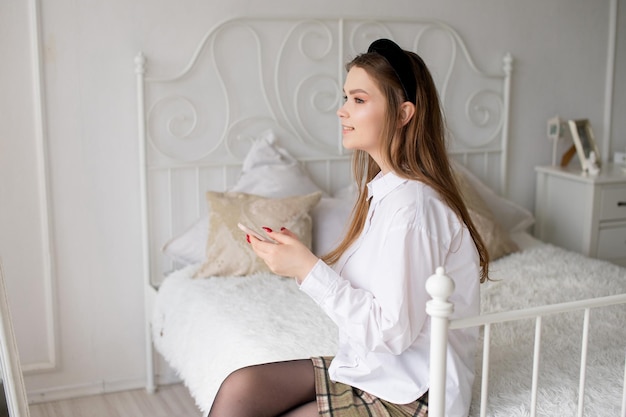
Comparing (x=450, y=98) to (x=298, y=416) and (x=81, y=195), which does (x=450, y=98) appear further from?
(x=298, y=416)

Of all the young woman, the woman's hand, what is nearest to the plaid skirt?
the young woman

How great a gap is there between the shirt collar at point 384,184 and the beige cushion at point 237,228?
1.03m

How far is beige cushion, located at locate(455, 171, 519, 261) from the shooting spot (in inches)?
120

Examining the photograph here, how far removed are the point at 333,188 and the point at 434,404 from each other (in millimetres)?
1837

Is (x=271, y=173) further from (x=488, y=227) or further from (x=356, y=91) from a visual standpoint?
(x=356, y=91)

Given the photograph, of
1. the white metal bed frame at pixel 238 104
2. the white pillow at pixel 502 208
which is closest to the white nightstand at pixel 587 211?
the white pillow at pixel 502 208

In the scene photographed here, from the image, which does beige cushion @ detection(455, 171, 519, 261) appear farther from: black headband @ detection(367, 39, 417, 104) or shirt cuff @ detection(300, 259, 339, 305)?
shirt cuff @ detection(300, 259, 339, 305)

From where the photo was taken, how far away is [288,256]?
5.42 feet

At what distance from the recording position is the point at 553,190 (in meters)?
3.60

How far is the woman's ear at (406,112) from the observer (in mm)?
1721

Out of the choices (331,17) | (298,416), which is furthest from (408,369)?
(331,17)

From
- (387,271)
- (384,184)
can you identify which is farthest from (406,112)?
(387,271)

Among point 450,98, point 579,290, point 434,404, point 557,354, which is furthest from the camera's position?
point 450,98

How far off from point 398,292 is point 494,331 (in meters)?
0.81
